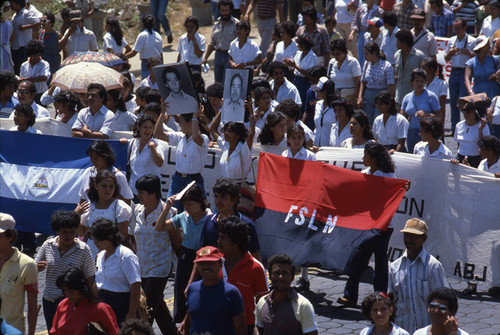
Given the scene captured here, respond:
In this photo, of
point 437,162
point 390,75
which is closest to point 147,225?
point 437,162

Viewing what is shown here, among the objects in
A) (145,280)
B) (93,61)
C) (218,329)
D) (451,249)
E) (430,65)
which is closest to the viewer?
(218,329)

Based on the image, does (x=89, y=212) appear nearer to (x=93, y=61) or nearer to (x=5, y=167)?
(x=5, y=167)

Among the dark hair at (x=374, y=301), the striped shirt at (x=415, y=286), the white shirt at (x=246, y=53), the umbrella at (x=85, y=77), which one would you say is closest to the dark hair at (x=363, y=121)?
the striped shirt at (x=415, y=286)

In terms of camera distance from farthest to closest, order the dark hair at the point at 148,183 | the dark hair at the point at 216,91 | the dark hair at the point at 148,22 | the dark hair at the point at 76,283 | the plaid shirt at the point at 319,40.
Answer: the dark hair at the point at 148,22 < the plaid shirt at the point at 319,40 < the dark hair at the point at 216,91 < the dark hair at the point at 148,183 < the dark hair at the point at 76,283

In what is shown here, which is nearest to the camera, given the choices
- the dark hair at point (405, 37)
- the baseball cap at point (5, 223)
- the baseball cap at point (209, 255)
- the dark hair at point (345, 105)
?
the baseball cap at point (209, 255)

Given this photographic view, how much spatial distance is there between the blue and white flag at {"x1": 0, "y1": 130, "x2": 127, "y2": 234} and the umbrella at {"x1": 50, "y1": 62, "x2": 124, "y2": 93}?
1.65 meters

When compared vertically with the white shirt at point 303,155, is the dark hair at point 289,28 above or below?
above

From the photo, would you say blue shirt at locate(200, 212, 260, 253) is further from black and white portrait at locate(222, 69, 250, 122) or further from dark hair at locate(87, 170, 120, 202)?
black and white portrait at locate(222, 69, 250, 122)

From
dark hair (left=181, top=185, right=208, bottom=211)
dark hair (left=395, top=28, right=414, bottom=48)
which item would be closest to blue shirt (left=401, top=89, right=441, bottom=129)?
dark hair (left=395, top=28, right=414, bottom=48)

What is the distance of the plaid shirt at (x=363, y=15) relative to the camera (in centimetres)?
1800

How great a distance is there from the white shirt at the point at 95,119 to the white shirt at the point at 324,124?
2652 millimetres

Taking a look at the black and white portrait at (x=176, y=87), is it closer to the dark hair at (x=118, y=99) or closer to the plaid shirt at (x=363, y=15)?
the dark hair at (x=118, y=99)

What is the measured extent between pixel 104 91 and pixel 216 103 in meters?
1.45

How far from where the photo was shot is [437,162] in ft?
34.0
